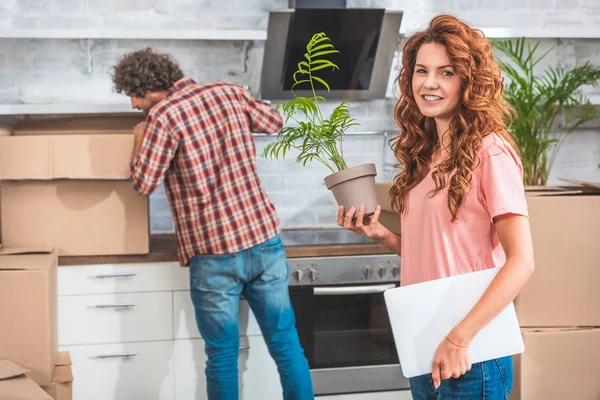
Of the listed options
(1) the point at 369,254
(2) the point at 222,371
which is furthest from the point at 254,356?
(1) the point at 369,254

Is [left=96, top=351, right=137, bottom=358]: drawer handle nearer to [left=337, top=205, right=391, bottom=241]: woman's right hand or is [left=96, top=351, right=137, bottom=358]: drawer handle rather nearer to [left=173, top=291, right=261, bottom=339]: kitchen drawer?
[left=173, top=291, right=261, bottom=339]: kitchen drawer

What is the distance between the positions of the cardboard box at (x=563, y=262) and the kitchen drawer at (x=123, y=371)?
1.35 meters

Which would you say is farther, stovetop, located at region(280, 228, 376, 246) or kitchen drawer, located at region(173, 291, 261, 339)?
stovetop, located at region(280, 228, 376, 246)

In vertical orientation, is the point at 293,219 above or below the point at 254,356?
above

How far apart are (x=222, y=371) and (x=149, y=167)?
→ 755 millimetres

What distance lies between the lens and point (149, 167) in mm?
2420

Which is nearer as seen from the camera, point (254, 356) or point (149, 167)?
Result: point (149, 167)

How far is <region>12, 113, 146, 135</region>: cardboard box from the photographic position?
2832 millimetres

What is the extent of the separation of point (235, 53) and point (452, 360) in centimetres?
237

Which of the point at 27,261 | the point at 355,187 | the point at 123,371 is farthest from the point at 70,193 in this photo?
the point at 355,187

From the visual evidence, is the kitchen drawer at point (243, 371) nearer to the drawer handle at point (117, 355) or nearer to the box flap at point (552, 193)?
the drawer handle at point (117, 355)

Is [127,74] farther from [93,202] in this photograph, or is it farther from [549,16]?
[549,16]

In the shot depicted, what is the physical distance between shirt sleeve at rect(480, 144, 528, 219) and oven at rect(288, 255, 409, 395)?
157 centimetres

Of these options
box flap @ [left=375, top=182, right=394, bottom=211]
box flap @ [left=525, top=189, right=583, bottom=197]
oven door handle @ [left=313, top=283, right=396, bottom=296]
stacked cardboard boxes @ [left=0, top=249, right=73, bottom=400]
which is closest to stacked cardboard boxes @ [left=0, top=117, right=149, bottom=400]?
stacked cardboard boxes @ [left=0, top=249, right=73, bottom=400]
